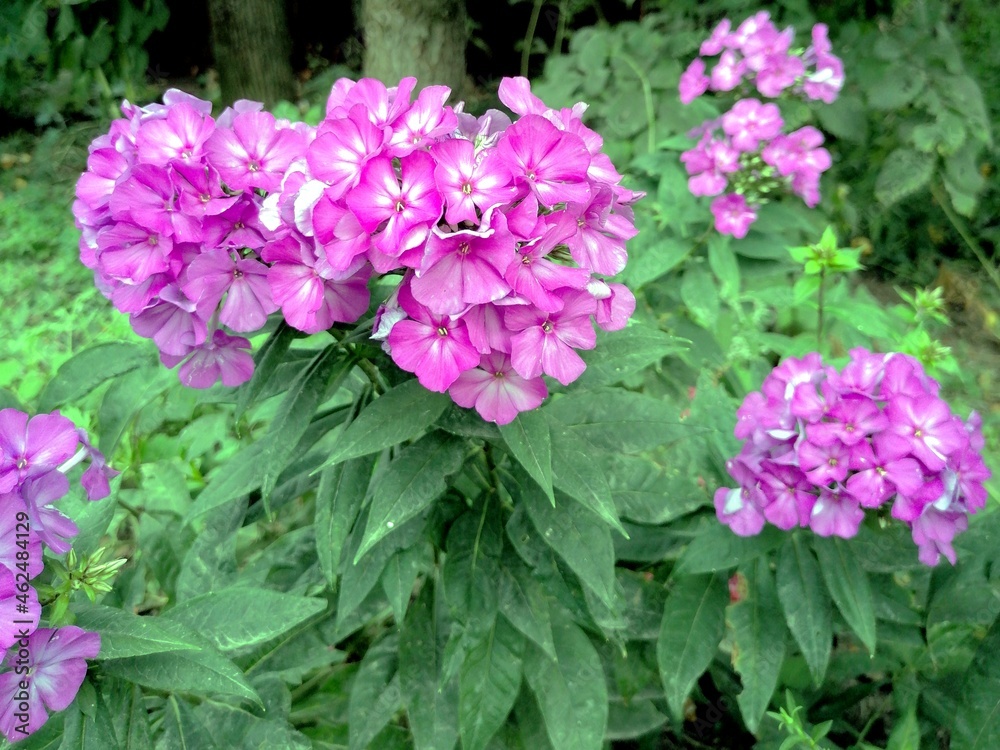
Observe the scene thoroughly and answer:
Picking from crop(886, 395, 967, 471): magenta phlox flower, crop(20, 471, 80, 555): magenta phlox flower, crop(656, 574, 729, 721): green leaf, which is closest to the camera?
crop(20, 471, 80, 555): magenta phlox flower

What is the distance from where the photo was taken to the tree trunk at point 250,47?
4.78 meters

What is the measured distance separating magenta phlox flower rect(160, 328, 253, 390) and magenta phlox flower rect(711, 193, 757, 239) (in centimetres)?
158

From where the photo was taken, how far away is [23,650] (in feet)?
3.15

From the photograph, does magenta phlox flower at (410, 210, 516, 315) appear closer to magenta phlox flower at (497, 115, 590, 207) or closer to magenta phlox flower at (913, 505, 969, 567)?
magenta phlox flower at (497, 115, 590, 207)

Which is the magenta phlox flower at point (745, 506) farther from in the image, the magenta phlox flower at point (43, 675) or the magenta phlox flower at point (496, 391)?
the magenta phlox flower at point (43, 675)

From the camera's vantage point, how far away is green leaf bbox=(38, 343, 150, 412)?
1434mm

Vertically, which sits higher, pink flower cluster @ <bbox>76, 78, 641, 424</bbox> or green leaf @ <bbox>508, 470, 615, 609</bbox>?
pink flower cluster @ <bbox>76, 78, 641, 424</bbox>

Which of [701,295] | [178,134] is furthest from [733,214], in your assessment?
[178,134]

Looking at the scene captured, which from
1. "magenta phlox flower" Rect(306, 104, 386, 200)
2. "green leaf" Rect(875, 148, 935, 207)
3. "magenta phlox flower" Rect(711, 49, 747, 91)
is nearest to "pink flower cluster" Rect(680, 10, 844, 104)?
"magenta phlox flower" Rect(711, 49, 747, 91)

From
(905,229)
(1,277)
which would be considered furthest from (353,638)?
(905,229)

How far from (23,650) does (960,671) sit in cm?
180

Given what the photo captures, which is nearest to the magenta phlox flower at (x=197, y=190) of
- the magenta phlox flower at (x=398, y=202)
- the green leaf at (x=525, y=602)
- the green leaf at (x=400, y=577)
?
the magenta phlox flower at (x=398, y=202)

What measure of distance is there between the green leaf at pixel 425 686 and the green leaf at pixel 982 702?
0.94m

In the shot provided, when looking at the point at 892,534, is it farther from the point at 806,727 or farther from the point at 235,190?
the point at 235,190
